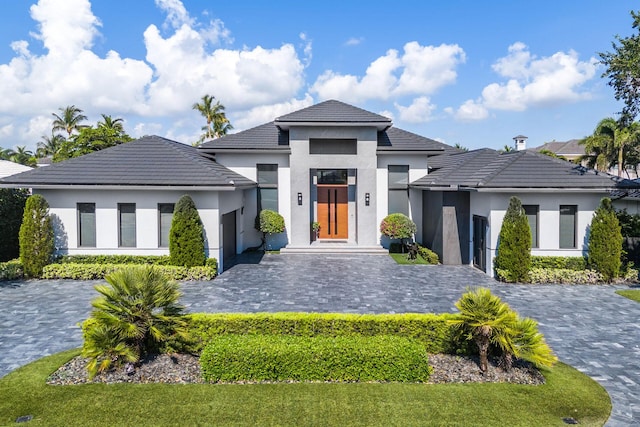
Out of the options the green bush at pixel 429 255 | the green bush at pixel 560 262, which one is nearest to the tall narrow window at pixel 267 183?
the green bush at pixel 429 255

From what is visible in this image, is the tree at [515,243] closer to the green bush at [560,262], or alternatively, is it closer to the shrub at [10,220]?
the green bush at [560,262]

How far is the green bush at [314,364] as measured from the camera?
688 centimetres

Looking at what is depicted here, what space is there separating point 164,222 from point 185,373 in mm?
9311

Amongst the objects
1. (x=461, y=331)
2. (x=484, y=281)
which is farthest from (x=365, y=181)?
(x=461, y=331)

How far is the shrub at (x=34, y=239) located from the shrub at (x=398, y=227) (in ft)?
46.8

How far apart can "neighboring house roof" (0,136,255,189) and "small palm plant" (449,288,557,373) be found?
10031 millimetres

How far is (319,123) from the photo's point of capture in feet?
63.4

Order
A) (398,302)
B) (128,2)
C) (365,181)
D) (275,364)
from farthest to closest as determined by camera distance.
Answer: (365,181) < (128,2) < (398,302) < (275,364)

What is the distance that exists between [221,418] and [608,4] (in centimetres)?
1735

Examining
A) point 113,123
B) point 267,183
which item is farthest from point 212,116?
point 267,183

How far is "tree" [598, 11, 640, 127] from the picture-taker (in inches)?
525

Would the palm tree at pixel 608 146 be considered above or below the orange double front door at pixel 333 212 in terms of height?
above

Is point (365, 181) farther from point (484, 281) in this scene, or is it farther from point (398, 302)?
point (398, 302)

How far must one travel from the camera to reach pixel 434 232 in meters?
18.2
